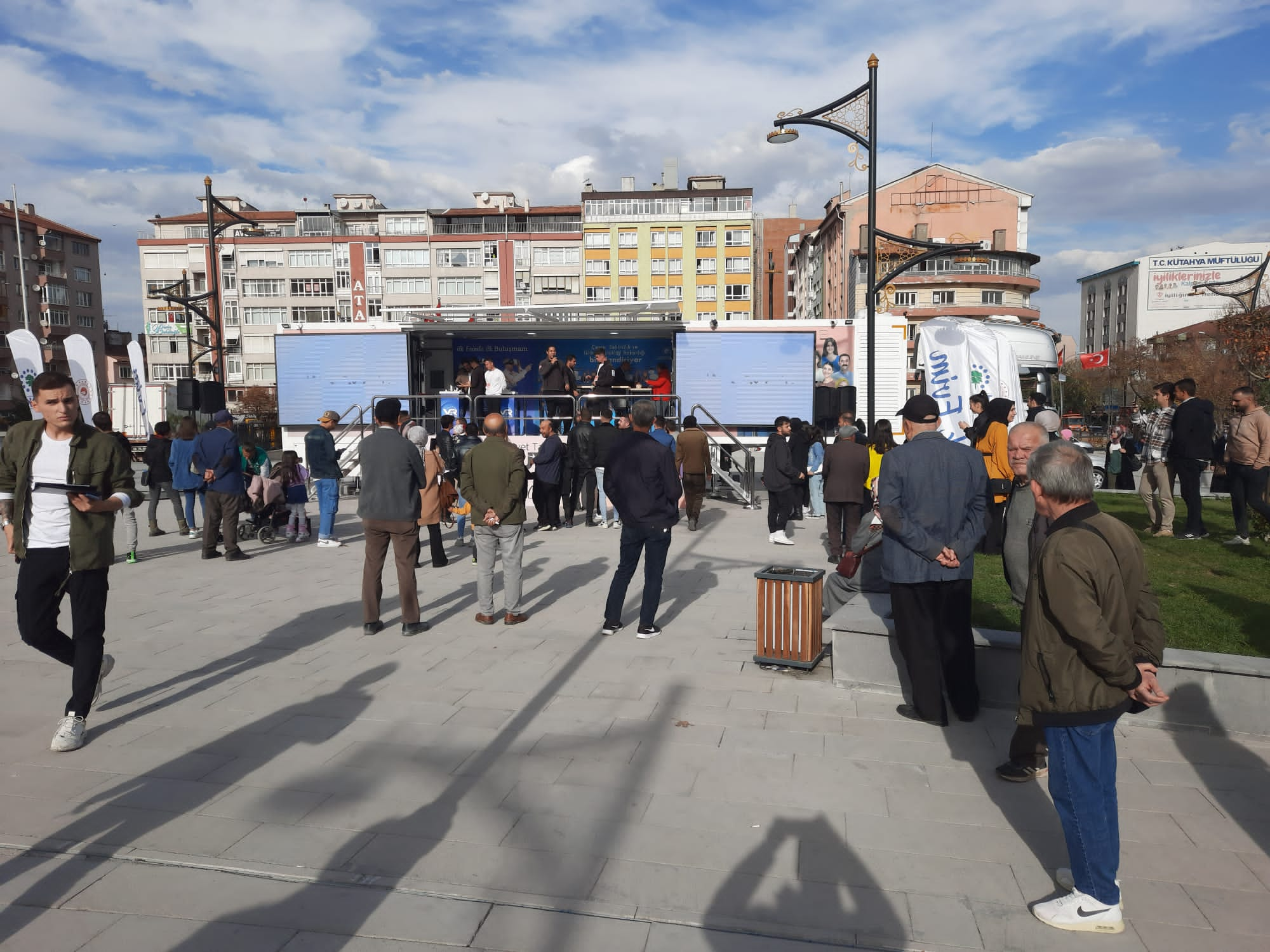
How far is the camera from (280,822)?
3.75 metres

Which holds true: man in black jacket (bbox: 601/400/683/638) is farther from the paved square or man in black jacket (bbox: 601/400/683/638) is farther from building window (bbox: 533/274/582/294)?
building window (bbox: 533/274/582/294)

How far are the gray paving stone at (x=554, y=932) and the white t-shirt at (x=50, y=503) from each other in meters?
3.23

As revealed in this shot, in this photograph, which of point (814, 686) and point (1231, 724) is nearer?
point (1231, 724)

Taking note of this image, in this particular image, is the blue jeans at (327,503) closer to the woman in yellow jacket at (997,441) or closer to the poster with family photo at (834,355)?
the woman in yellow jacket at (997,441)

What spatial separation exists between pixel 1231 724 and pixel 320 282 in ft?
258

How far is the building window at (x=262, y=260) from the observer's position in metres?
74.5

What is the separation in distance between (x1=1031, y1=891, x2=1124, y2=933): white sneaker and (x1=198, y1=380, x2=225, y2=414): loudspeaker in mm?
16273

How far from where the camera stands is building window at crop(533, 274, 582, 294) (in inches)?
2844

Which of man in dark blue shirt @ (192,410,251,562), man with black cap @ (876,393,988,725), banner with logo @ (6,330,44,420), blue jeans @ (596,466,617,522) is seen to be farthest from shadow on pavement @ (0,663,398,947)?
banner with logo @ (6,330,44,420)

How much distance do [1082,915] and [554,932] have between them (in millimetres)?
1857

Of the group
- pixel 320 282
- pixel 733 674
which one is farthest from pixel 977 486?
pixel 320 282

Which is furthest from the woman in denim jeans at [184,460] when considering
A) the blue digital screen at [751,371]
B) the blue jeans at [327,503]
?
the blue digital screen at [751,371]

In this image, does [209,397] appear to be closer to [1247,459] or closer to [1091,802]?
[1247,459]

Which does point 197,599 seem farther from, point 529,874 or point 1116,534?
point 1116,534
